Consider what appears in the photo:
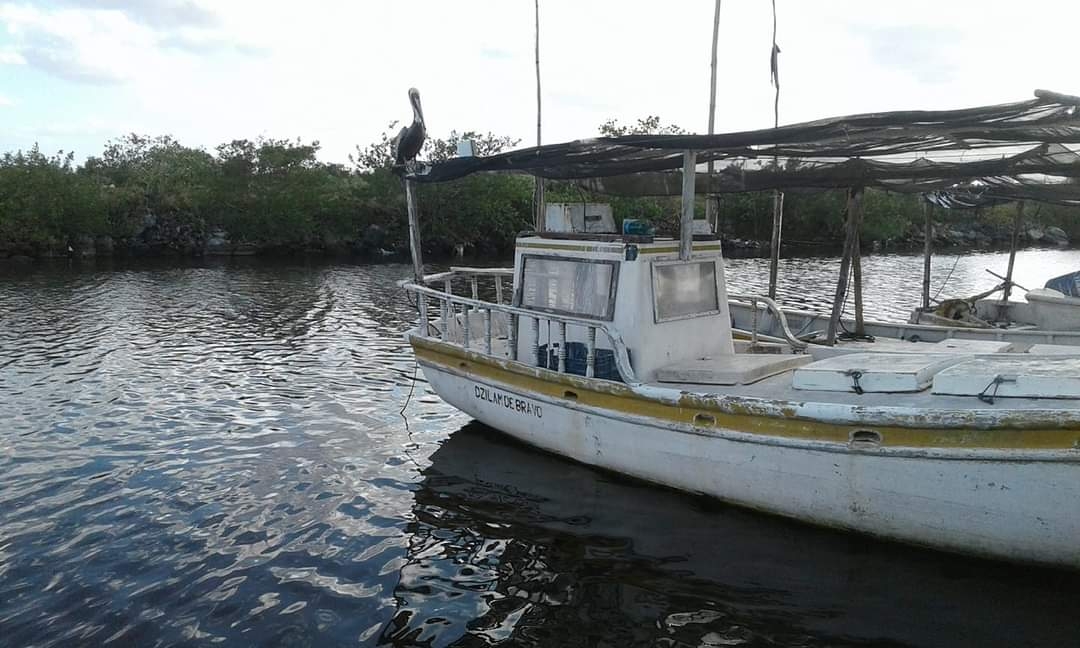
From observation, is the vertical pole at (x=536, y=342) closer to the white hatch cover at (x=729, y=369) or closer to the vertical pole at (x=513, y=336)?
the vertical pole at (x=513, y=336)

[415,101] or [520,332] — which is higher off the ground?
[415,101]

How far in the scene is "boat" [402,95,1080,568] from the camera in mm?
6379

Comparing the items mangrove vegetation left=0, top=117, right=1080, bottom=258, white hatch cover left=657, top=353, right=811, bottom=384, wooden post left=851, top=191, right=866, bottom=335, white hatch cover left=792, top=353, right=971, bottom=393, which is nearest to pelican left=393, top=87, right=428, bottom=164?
white hatch cover left=657, top=353, right=811, bottom=384

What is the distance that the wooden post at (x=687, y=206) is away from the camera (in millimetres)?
8852

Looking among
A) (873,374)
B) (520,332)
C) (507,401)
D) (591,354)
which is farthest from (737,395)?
(520,332)

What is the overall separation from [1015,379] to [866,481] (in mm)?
1545

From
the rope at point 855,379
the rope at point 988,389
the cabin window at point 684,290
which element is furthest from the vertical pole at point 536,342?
the rope at point 988,389

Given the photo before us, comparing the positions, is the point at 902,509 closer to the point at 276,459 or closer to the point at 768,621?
the point at 768,621

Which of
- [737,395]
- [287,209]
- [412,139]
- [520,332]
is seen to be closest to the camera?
[737,395]

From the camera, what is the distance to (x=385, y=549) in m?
7.88

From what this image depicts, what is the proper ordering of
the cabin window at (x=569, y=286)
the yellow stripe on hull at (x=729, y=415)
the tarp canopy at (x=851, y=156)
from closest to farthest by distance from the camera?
the yellow stripe on hull at (x=729, y=415), the tarp canopy at (x=851, y=156), the cabin window at (x=569, y=286)

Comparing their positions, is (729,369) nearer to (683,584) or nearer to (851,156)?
(683,584)

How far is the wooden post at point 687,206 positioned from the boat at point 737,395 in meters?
0.03

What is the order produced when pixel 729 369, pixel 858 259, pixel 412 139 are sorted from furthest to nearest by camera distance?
pixel 858 259
pixel 412 139
pixel 729 369
